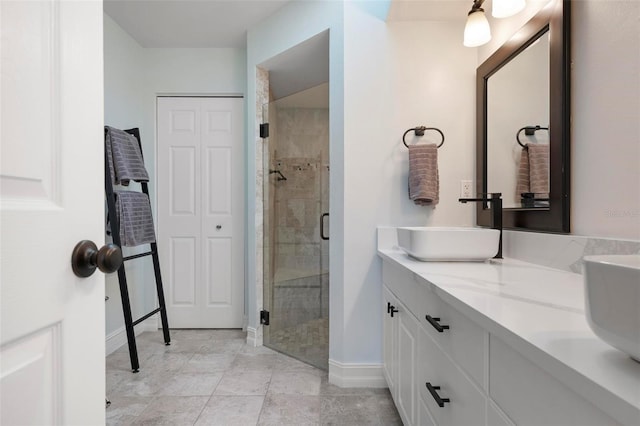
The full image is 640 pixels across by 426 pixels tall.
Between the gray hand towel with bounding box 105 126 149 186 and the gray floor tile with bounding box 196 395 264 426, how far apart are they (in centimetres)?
156

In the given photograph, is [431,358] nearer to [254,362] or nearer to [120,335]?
[254,362]

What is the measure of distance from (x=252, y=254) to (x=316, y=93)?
1.31 m

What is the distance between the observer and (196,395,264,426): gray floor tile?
164cm

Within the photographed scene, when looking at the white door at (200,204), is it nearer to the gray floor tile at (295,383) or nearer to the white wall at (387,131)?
the gray floor tile at (295,383)

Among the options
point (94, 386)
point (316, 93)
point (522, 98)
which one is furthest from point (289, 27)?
point (94, 386)

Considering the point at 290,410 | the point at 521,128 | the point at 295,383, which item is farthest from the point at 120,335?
the point at 521,128

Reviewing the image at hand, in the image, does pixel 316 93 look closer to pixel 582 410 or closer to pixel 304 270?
pixel 304 270

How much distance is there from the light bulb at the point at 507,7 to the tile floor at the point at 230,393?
1.90 metres

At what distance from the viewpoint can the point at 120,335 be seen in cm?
262

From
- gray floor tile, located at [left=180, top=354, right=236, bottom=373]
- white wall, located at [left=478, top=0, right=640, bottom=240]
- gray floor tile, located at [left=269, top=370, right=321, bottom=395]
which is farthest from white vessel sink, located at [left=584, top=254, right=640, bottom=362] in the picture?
gray floor tile, located at [left=180, top=354, right=236, bottom=373]

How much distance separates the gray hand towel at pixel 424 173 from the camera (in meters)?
1.85

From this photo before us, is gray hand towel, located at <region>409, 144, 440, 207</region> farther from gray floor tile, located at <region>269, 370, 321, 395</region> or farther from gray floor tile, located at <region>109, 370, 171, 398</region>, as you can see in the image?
gray floor tile, located at <region>109, 370, 171, 398</region>

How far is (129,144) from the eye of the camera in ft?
8.01

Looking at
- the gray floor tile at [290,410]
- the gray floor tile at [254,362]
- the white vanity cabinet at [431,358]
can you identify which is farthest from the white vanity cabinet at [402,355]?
the gray floor tile at [254,362]
